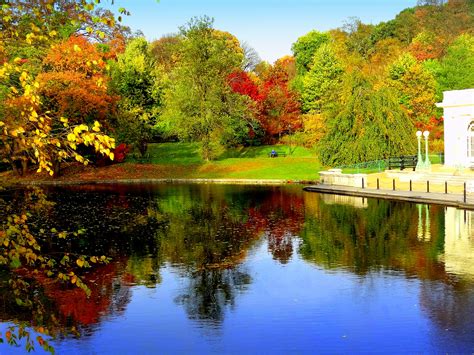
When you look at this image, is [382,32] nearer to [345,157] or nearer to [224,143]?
[224,143]

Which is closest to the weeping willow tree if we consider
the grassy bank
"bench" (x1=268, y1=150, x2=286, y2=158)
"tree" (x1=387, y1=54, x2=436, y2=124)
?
the grassy bank

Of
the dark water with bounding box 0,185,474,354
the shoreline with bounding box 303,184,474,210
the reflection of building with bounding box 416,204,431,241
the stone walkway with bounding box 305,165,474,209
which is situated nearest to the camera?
the dark water with bounding box 0,185,474,354

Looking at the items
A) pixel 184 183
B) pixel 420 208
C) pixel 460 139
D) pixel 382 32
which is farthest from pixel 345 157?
pixel 382 32

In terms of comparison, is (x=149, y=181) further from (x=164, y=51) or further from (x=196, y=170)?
A: (x=164, y=51)

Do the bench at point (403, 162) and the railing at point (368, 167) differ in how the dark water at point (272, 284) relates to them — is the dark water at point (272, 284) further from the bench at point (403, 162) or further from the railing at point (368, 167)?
the bench at point (403, 162)

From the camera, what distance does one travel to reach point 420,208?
33625 mm

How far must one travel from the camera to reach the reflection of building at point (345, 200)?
36.6m

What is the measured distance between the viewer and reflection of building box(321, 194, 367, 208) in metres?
36.6

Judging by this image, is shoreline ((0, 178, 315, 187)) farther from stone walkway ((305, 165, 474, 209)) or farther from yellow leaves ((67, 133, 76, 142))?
yellow leaves ((67, 133, 76, 142))

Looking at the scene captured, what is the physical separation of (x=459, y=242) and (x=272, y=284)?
894 centimetres

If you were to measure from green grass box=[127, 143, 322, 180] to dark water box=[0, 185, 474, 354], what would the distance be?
24.5 m

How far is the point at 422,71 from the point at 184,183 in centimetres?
3122

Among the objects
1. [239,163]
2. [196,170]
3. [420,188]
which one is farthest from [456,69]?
[420,188]

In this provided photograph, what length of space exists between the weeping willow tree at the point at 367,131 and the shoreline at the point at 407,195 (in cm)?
814
